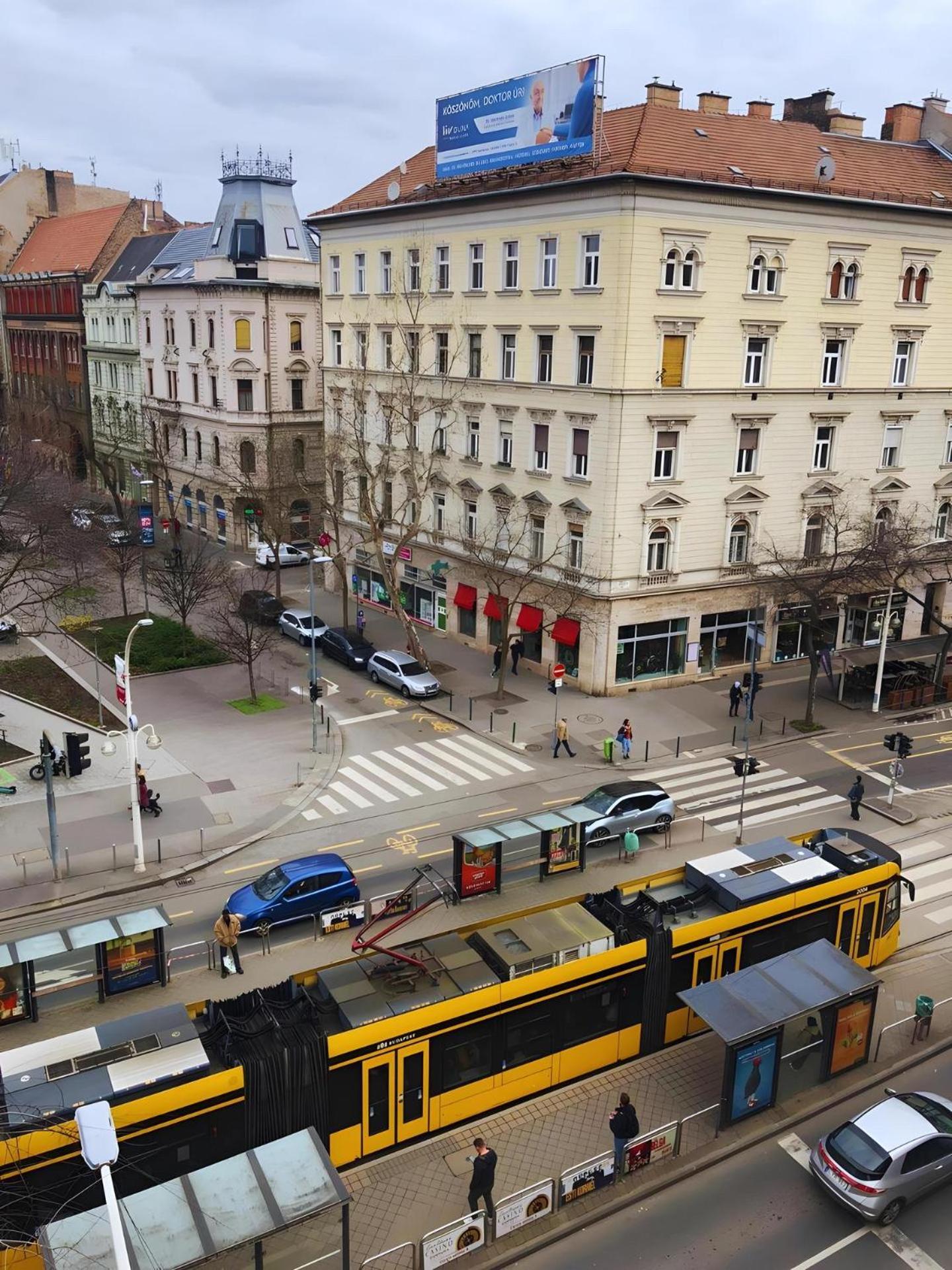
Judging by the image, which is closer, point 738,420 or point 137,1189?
point 137,1189

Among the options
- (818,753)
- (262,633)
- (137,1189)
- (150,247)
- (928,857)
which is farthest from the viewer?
(150,247)

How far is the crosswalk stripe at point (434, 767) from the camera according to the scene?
32.4 meters

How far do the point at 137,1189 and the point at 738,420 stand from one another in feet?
108

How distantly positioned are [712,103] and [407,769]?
28.5 metres

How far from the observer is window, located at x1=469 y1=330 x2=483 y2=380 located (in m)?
42.8

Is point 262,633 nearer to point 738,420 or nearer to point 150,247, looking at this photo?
point 738,420

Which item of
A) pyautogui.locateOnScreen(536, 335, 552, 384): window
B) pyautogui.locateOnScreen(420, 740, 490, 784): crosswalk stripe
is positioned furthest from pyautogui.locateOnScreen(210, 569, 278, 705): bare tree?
pyautogui.locateOnScreen(536, 335, 552, 384): window

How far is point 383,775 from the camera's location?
108 ft

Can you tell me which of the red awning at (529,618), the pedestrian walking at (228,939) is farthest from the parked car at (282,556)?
the pedestrian walking at (228,939)

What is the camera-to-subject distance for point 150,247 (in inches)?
3004

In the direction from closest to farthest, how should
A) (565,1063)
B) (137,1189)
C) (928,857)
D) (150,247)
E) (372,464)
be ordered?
(137,1189) → (565,1063) → (928,857) → (372,464) → (150,247)

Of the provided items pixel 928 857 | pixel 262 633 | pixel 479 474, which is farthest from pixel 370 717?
pixel 928 857

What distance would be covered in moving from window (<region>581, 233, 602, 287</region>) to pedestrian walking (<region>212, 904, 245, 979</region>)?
2511cm

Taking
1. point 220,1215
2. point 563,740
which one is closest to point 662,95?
point 563,740
